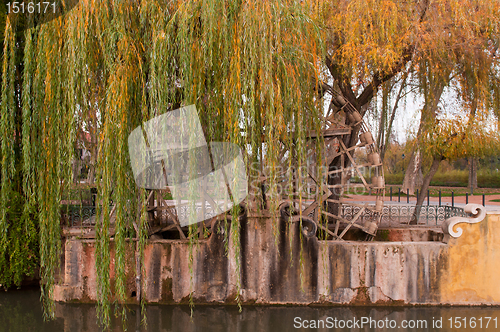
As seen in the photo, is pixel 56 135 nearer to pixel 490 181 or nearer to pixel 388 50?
pixel 388 50

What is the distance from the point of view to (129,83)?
4.77 m

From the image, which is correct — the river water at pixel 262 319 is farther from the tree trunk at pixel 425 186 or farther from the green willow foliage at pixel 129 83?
the tree trunk at pixel 425 186

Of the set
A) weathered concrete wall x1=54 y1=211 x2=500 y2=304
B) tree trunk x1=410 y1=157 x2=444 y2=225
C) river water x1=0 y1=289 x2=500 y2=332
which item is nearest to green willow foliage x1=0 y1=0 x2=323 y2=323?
river water x1=0 y1=289 x2=500 y2=332

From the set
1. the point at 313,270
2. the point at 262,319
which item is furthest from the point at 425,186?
the point at 262,319

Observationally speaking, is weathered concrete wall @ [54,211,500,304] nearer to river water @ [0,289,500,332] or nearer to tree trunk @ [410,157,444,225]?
river water @ [0,289,500,332]

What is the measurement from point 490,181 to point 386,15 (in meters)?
25.0

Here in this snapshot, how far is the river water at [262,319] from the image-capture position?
18.8 feet

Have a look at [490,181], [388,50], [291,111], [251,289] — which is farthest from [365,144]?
[490,181]

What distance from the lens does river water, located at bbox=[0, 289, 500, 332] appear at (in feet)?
18.8

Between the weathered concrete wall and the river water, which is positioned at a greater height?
the weathered concrete wall

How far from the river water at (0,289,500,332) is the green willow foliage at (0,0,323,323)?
3.49 ft

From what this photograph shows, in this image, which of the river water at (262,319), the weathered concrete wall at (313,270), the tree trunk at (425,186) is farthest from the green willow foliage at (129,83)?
the tree trunk at (425,186)

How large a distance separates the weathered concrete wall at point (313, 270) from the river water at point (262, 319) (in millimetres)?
165

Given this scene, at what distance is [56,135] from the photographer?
4758mm
